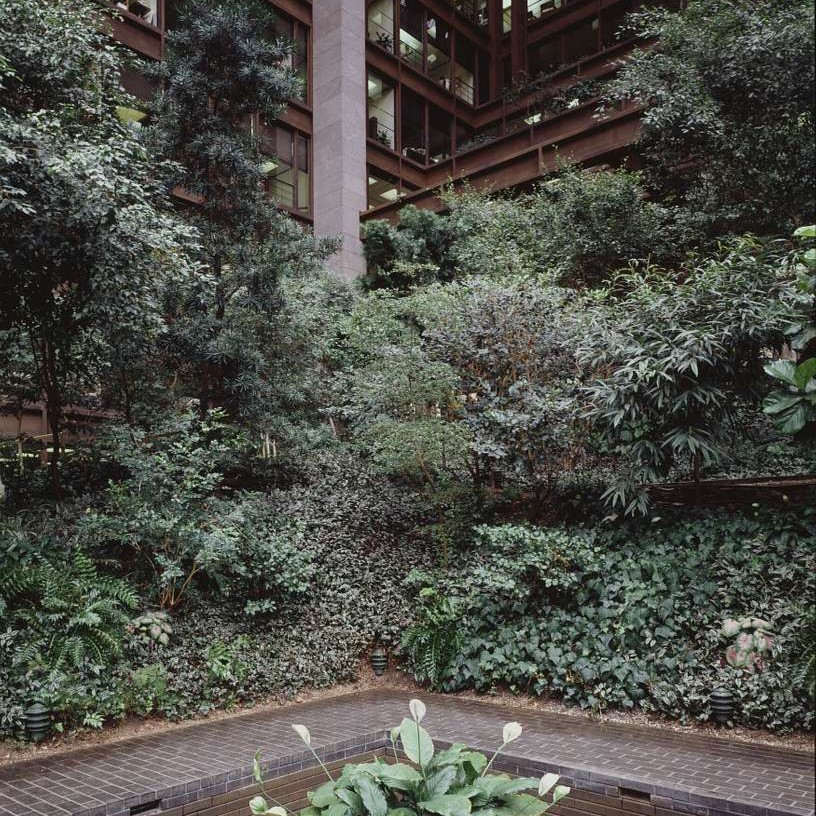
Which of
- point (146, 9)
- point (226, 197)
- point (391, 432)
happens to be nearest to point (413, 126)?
point (146, 9)

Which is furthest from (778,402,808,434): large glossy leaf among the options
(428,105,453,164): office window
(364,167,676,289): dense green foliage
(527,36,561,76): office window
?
(527,36,561,76): office window

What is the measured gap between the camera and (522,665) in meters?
7.11

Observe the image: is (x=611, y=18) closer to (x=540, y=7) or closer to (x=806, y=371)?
(x=540, y=7)

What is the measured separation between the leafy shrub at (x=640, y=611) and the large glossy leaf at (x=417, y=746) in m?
3.78

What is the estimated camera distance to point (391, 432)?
873cm

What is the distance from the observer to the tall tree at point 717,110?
611 centimetres

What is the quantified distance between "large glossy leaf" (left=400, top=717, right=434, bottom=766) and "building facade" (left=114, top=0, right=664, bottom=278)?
9697 mm

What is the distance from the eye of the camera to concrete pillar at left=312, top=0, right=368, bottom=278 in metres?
20.4

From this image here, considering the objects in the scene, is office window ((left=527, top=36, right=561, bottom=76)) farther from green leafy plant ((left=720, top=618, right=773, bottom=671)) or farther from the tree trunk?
green leafy plant ((left=720, top=618, right=773, bottom=671))

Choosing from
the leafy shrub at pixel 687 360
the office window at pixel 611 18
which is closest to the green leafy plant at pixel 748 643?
the leafy shrub at pixel 687 360

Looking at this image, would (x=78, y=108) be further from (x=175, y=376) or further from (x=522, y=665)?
(x=522, y=665)

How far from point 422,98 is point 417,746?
82.0 feet

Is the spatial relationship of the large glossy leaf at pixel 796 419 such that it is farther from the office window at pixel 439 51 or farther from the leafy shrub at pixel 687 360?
the office window at pixel 439 51

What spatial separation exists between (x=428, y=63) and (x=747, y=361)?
22510 mm
